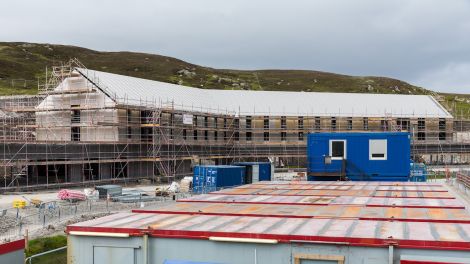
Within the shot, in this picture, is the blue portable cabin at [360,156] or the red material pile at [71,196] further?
the red material pile at [71,196]

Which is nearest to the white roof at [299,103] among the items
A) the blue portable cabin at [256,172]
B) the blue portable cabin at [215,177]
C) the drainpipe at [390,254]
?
the blue portable cabin at [256,172]

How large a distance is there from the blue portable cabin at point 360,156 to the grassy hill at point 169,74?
320 feet

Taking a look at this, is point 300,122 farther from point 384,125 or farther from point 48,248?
point 48,248

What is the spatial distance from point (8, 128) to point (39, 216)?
30.8 meters

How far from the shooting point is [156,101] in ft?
199

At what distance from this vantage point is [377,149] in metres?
36.9

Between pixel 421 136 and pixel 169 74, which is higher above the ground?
pixel 169 74

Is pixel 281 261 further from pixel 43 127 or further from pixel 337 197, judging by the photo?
pixel 43 127

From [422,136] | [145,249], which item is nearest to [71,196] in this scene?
[145,249]

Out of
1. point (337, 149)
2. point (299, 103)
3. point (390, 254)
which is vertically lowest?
point (390, 254)

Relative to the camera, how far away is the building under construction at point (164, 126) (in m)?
49.3

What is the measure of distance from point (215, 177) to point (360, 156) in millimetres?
10675

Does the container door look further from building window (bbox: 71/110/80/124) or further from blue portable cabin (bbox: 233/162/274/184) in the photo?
building window (bbox: 71/110/80/124)

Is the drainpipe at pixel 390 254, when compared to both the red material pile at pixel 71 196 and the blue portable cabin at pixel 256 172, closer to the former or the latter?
the red material pile at pixel 71 196
